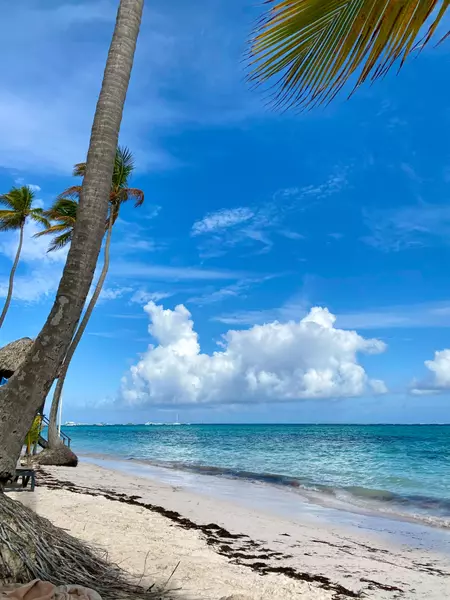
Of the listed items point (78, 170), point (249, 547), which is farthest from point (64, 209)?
point (249, 547)

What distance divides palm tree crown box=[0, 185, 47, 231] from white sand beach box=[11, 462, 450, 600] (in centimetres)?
1903

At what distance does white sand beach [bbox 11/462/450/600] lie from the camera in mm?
5492

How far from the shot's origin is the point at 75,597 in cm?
361

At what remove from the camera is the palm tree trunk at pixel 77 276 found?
413 cm

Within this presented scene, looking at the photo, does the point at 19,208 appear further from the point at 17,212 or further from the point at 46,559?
the point at 46,559

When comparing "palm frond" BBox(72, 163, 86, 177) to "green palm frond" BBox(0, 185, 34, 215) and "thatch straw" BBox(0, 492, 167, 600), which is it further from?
"thatch straw" BBox(0, 492, 167, 600)

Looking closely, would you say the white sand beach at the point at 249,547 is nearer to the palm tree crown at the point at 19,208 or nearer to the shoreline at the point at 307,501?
the shoreline at the point at 307,501

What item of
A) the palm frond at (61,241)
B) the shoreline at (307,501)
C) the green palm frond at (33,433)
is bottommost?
the shoreline at (307,501)

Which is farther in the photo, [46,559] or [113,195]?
[113,195]

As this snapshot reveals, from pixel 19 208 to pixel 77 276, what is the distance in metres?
25.4

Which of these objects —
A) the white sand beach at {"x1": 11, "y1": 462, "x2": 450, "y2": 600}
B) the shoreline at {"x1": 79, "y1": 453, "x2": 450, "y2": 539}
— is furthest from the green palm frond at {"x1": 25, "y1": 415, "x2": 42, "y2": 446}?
the shoreline at {"x1": 79, "y1": 453, "x2": 450, "y2": 539}

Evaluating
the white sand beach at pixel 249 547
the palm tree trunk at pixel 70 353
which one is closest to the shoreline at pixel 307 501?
the white sand beach at pixel 249 547

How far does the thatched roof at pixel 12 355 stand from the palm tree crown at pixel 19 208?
1066 cm

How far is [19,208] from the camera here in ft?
89.5
